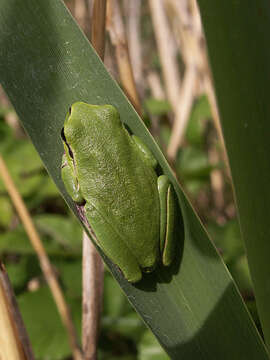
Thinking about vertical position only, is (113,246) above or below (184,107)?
above

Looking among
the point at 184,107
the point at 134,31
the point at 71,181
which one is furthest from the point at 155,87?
the point at 71,181

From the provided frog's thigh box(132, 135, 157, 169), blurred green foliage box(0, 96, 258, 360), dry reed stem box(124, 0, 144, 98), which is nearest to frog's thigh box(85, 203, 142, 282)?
frog's thigh box(132, 135, 157, 169)

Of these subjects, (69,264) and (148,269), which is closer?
(148,269)

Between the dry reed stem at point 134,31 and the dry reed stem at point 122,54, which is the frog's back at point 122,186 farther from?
the dry reed stem at point 134,31

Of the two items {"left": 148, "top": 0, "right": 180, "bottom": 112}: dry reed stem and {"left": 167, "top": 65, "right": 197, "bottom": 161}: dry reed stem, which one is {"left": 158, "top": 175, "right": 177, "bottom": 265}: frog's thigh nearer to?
{"left": 167, "top": 65, "right": 197, "bottom": 161}: dry reed stem

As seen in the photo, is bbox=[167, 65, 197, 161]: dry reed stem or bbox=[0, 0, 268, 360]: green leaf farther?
bbox=[167, 65, 197, 161]: dry reed stem

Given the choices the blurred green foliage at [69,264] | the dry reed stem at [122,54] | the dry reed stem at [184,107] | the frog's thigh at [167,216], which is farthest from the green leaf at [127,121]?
the dry reed stem at [184,107]

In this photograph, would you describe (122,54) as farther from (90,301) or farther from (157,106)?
(157,106)

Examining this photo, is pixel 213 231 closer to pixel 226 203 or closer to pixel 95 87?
pixel 226 203
